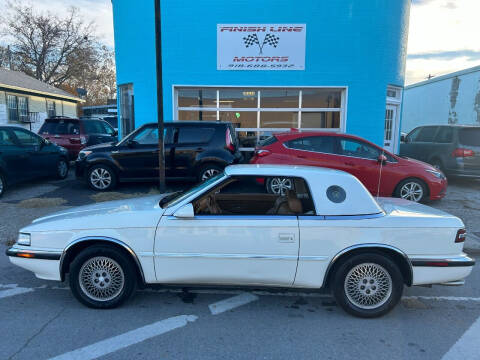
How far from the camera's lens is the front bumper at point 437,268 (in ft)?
10.6

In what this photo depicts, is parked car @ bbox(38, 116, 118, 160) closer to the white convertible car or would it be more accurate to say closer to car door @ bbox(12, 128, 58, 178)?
car door @ bbox(12, 128, 58, 178)

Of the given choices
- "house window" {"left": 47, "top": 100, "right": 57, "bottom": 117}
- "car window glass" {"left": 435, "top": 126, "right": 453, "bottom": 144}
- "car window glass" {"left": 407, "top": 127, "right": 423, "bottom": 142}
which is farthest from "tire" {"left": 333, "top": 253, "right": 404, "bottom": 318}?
"house window" {"left": 47, "top": 100, "right": 57, "bottom": 117}

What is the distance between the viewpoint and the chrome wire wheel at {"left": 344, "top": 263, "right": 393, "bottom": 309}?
3.27 meters

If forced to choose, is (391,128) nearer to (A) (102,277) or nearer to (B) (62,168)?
(B) (62,168)

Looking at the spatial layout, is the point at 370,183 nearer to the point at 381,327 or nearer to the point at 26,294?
the point at 381,327

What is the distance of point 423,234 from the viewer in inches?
127

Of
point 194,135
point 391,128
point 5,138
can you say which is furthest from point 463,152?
point 5,138

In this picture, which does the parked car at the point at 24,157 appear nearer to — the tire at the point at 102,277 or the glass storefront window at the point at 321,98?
the tire at the point at 102,277

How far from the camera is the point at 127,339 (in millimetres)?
2924

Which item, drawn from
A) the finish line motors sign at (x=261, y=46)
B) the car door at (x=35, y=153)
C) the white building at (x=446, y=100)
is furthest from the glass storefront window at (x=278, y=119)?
the white building at (x=446, y=100)

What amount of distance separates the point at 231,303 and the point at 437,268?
6.83 ft

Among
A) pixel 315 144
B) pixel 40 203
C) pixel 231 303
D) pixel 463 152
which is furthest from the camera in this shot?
pixel 463 152

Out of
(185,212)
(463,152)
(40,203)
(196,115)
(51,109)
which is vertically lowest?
(40,203)

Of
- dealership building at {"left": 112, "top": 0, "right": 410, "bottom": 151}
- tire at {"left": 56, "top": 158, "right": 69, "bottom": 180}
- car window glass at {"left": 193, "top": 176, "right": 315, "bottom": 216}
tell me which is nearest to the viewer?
car window glass at {"left": 193, "top": 176, "right": 315, "bottom": 216}
